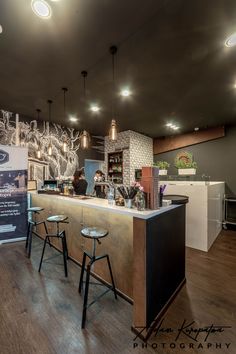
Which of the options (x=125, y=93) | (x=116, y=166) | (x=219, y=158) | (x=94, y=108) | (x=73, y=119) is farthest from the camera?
(x=116, y=166)

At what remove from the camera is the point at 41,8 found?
1822 mm

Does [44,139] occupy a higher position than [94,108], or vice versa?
[94,108]

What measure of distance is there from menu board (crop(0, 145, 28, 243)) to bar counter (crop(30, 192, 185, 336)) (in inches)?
73.1

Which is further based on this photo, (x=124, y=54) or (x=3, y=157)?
(x=3, y=157)

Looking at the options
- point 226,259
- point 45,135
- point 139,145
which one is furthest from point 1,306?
point 139,145

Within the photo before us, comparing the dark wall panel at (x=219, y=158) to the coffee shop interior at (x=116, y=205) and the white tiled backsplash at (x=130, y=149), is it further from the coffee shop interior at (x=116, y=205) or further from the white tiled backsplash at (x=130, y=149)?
the white tiled backsplash at (x=130, y=149)

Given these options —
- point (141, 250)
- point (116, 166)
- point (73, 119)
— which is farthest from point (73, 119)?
point (141, 250)

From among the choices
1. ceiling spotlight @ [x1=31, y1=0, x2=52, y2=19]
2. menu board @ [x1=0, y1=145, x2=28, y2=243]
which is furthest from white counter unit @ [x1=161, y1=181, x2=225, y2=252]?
menu board @ [x1=0, y1=145, x2=28, y2=243]

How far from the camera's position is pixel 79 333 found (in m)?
1.63

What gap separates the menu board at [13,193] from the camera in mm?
3887

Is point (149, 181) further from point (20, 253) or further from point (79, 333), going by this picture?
→ point (20, 253)

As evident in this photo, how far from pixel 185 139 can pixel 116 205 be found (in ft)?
17.9

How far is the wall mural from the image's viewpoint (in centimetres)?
466

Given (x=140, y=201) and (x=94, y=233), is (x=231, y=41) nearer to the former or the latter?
(x=140, y=201)
